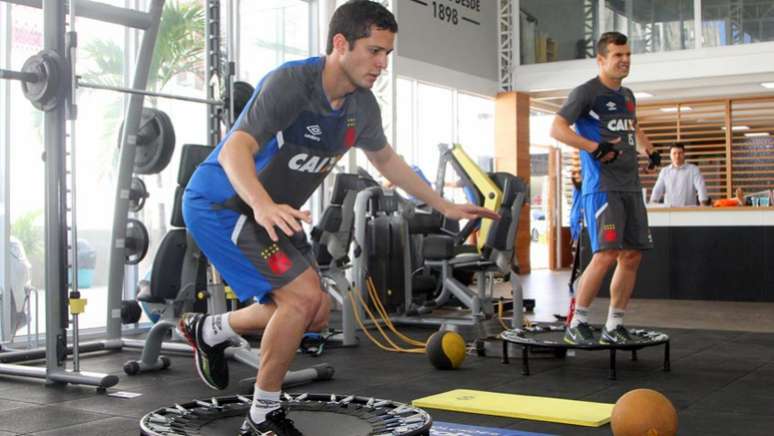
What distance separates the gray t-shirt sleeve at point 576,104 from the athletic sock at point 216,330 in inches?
94.8

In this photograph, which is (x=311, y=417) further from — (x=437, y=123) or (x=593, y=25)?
(x=593, y=25)

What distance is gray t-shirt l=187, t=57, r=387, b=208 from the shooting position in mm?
2781

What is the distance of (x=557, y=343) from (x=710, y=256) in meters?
5.37

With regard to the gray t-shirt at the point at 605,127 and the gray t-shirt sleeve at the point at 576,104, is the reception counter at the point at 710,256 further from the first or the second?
the gray t-shirt sleeve at the point at 576,104

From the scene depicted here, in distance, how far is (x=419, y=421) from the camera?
2801mm

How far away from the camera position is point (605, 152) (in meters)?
4.64

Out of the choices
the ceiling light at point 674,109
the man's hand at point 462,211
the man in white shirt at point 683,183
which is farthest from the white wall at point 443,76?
the man's hand at point 462,211

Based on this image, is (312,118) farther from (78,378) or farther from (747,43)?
(747,43)

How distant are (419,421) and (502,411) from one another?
2.48 ft

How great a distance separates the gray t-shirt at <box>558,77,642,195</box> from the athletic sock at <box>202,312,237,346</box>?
7.90 ft

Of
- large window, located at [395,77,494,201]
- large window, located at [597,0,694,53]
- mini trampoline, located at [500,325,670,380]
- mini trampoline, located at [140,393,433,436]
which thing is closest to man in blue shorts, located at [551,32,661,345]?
mini trampoline, located at [500,325,670,380]

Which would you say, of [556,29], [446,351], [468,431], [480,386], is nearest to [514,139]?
[556,29]

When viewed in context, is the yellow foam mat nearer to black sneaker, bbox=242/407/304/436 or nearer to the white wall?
black sneaker, bbox=242/407/304/436

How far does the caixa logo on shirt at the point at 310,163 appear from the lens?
2908 millimetres
